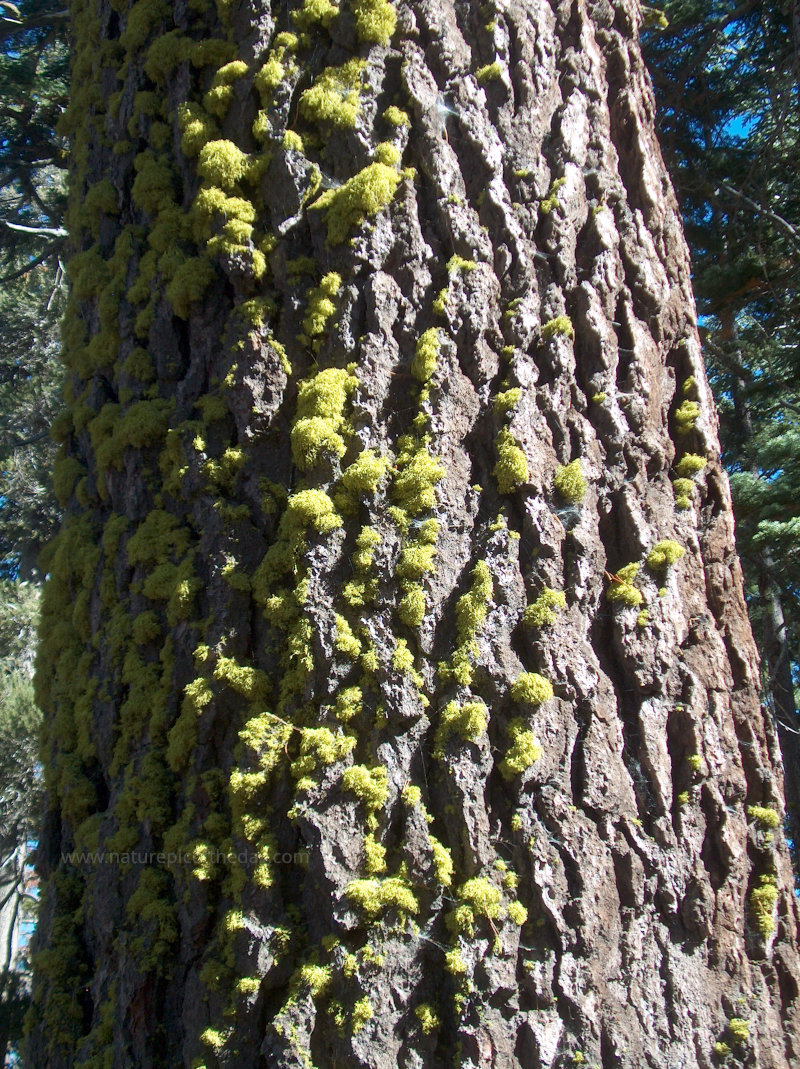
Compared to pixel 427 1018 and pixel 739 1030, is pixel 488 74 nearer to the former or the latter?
pixel 427 1018

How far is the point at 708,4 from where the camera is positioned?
5453 mm

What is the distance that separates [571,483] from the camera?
181 cm

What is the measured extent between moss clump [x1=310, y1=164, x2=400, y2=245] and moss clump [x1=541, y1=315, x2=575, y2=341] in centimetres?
46

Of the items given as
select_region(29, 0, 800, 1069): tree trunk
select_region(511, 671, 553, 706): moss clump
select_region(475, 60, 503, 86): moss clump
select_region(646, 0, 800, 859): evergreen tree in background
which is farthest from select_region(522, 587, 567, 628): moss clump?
select_region(646, 0, 800, 859): evergreen tree in background

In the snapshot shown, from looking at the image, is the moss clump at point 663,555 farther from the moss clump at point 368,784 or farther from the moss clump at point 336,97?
the moss clump at point 336,97

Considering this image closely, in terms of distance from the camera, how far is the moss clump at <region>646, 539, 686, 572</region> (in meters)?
1.83

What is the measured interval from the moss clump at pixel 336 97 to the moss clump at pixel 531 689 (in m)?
1.33

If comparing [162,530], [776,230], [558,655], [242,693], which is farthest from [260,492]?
[776,230]

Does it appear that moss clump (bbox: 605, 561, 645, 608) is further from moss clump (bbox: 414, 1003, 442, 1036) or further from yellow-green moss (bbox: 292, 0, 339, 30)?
yellow-green moss (bbox: 292, 0, 339, 30)

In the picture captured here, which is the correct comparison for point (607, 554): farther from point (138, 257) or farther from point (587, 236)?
point (138, 257)

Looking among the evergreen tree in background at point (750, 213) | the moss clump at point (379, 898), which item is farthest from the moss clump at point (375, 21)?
the evergreen tree in background at point (750, 213)

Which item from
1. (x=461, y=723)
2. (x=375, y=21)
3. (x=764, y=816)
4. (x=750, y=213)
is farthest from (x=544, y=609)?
(x=750, y=213)

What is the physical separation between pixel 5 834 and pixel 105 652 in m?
12.6

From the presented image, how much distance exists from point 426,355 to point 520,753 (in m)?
0.86
